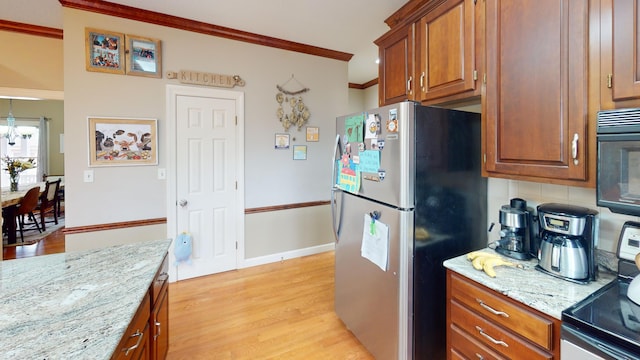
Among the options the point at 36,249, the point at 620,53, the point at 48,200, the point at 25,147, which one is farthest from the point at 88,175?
the point at 25,147

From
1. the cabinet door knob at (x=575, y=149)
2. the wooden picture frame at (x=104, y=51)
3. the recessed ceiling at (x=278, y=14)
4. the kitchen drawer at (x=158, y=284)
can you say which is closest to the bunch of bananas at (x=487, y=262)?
the cabinet door knob at (x=575, y=149)

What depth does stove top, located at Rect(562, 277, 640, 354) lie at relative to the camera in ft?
2.73

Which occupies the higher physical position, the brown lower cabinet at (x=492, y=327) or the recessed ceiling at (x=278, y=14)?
the recessed ceiling at (x=278, y=14)

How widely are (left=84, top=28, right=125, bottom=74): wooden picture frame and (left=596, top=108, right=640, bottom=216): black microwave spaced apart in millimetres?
3530

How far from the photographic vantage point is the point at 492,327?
1.20 metres

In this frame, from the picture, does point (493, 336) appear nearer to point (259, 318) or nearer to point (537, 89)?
point (537, 89)

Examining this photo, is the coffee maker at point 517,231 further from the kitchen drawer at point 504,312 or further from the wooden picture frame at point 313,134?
the wooden picture frame at point 313,134

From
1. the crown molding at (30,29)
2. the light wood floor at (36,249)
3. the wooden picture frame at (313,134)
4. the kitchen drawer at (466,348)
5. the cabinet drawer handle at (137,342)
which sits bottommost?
the light wood floor at (36,249)

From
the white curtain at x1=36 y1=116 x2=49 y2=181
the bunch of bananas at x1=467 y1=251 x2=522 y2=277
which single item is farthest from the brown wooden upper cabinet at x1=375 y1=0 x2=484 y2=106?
the white curtain at x1=36 y1=116 x2=49 y2=181

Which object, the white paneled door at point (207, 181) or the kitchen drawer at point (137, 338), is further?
the white paneled door at point (207, 181)

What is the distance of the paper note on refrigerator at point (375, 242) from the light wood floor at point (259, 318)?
751 mm

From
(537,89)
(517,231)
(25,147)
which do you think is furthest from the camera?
(25,147)

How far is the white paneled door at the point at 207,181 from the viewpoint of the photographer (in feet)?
9.89

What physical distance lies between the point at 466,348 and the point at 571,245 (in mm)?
659
